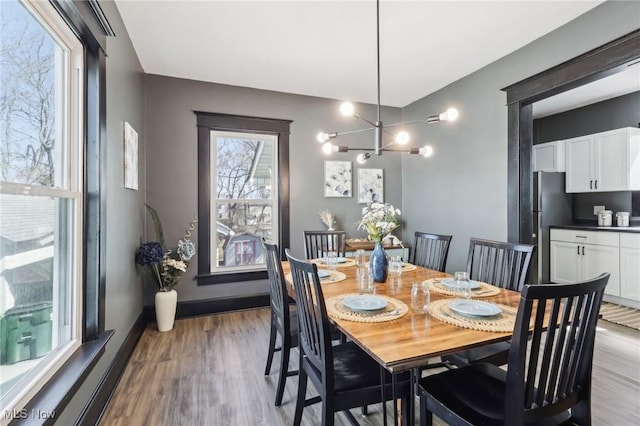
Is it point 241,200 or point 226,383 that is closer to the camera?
point 226,383

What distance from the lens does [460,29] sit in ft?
8.42

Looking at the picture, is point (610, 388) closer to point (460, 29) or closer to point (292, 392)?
point (292, 392)

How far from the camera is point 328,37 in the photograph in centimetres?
268

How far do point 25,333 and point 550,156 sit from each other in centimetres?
614

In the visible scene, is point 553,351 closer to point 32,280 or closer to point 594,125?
point 32,280

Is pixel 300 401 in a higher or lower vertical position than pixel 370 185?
lower

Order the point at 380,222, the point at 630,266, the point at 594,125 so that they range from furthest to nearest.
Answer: the point at 594,125 < the point at 630,266 < the point at 380,222

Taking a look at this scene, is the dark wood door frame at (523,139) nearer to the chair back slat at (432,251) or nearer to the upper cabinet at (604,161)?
the chair back slat at (432,251)

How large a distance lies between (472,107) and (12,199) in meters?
3.83

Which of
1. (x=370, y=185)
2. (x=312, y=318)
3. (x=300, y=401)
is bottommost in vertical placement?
(x=300, y=401)

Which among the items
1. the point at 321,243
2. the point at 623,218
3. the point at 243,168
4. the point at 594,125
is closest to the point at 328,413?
the point at 321,243

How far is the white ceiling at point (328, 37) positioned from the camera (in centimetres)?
229

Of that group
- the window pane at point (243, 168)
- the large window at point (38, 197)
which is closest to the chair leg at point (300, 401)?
the large window at point (38, 197)

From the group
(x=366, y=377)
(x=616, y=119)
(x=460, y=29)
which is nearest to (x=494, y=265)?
(x=366, y=377)
